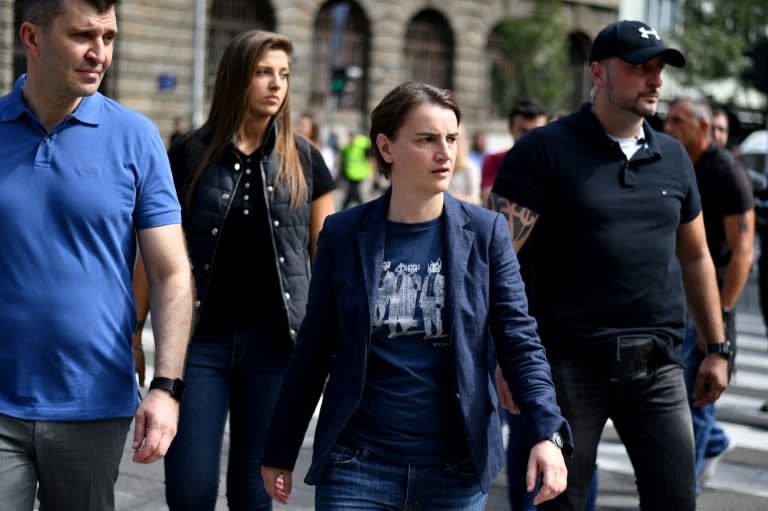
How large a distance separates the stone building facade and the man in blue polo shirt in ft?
81.3

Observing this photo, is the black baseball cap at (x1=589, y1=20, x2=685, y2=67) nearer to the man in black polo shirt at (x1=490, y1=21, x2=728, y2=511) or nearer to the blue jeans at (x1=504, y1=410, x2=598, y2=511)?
the man in black polo shirt at (x1=490, y1=21, x2=728, y2=511)

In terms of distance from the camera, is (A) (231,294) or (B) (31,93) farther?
(A) (231,294)

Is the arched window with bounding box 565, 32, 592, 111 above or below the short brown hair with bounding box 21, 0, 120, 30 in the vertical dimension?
above

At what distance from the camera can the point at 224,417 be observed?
13.7ft

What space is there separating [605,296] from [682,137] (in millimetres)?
2247

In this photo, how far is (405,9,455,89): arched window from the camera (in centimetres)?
3659

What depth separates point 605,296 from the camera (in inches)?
165

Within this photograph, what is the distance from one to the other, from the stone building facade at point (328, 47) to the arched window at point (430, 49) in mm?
28

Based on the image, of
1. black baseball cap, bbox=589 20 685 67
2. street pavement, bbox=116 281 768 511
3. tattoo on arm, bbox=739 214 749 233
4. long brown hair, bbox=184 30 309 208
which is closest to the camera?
black baseball cap, bbox=589 20 685 67

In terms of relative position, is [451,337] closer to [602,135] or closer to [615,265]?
[615,265]

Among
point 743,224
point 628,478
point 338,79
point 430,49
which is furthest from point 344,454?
point 430,49

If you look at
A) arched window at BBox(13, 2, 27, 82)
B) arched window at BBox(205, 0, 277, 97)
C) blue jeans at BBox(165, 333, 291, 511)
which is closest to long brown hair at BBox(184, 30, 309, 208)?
blue jeans at BBox(165, 333, 291, 511)

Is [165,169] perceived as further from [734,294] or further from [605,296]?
[734,294]

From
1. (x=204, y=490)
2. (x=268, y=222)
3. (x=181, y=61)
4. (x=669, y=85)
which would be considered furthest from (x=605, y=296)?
(x=669, y=85)
